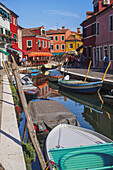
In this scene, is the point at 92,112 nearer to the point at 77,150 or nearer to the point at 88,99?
the point at 88,99

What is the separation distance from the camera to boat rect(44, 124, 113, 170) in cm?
504

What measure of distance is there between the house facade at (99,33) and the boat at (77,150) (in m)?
18.0

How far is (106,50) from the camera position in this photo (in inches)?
993

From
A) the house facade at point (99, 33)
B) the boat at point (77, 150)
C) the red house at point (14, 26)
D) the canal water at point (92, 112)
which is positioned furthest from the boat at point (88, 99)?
the red house at point (14, 26)

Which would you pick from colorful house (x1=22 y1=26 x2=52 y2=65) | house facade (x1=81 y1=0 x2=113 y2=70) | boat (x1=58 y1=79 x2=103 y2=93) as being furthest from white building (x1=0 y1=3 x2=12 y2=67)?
boat (x1=58 y1=79 x2=103 y2=93)

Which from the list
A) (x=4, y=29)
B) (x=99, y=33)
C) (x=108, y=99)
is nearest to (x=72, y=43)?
(x=4, y=29)

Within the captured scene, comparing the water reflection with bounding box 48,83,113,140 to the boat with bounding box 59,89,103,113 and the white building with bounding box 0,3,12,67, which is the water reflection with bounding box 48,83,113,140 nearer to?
the boat with bounding box 59,89,103,113

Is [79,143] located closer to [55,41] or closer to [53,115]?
[53,115]

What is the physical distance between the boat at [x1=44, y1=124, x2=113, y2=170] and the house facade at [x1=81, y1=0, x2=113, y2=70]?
59.0 feet

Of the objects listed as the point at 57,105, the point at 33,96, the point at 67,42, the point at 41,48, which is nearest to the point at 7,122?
the point at 57,105

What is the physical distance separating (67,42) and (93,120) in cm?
5254

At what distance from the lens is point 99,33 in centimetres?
2716

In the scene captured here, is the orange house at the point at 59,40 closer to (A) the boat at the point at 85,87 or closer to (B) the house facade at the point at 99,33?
(B) the house facade at the point at 99,33

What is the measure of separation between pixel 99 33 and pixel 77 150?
76.4ft
